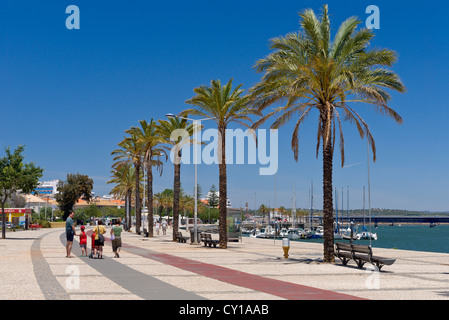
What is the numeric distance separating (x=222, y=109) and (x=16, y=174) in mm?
17201

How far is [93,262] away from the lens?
20.2m

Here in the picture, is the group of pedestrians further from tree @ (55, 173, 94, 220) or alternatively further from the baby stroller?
tree @ (55, 173, 94, 220)

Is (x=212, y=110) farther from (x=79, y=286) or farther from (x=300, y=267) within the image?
(x=79, y=286)

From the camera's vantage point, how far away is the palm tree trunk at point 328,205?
2045 centimetres

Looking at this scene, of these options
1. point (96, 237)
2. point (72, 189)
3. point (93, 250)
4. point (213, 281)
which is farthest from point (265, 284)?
point (72, 189)

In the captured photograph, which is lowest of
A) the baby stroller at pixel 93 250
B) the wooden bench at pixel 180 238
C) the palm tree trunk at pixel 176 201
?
the wooden bench at pixel 180 238

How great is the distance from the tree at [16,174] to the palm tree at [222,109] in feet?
49.3

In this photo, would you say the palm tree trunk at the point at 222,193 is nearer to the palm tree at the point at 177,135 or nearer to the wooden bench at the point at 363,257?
the palm tree at the point at 177,135

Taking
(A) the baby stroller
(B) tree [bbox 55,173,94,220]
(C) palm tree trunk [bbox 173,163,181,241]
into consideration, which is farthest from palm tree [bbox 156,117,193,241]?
(B) tree [bbox 55,173,94,220]

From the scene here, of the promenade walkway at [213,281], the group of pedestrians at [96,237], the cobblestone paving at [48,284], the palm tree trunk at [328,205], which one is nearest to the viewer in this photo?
the cobblestone paving at [48,284]

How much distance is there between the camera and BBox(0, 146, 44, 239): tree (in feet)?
127

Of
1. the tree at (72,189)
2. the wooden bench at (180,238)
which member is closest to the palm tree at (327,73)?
the wooden bench at (180,238)

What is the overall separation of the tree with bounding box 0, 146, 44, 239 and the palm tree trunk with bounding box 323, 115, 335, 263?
26435mm

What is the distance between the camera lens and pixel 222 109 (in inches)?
1262
